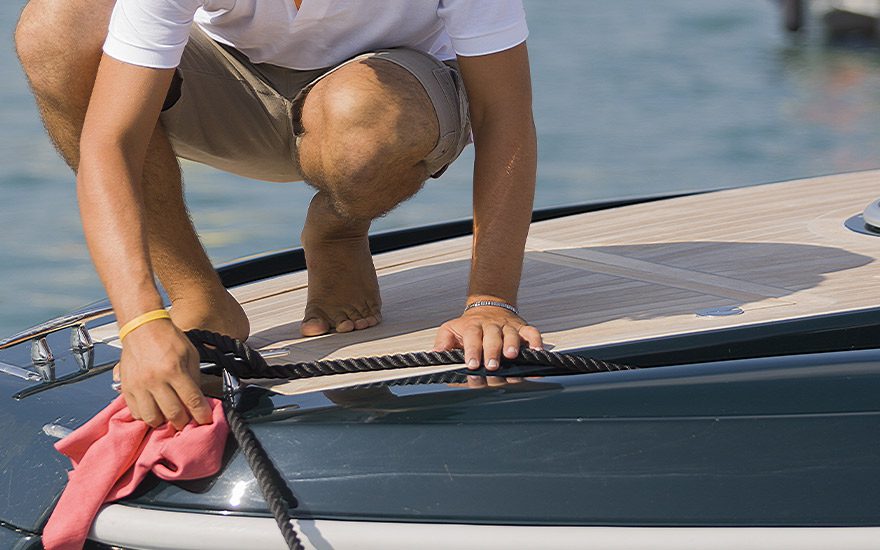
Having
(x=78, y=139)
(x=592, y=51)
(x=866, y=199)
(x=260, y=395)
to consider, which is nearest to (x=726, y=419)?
(x=260, y=395)

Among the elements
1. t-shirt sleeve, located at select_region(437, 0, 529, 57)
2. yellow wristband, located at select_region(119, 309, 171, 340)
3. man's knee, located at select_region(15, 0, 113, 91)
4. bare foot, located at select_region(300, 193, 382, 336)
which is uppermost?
man's knee, located at select_region(15, 0, 113, 91)

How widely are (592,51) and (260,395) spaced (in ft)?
38.4

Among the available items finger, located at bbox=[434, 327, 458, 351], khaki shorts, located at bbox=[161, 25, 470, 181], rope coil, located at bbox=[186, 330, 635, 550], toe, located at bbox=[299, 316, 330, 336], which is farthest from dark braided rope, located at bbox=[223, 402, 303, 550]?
khaki shorts, located at bbox=[161, 25, 470, 181]

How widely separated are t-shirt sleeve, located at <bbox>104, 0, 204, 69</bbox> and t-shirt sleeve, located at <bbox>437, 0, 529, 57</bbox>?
42 cm

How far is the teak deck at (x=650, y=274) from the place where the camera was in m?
2.11

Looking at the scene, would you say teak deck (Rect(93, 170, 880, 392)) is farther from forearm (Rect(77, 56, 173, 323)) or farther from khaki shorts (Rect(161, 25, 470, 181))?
forearm (Rect(77, 56, 173, 323))

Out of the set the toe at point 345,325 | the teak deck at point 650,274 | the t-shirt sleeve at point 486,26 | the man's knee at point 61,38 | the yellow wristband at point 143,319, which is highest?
the man's knee at point 61,38

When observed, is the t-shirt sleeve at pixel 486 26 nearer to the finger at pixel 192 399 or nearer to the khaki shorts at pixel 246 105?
the khaki shorts at pixel 246 105

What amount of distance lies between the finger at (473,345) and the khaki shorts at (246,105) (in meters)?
0.36

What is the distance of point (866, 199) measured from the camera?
2867 mm

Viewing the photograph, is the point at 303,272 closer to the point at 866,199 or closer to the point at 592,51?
the point at 866,199

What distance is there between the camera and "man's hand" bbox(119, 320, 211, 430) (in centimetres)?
172

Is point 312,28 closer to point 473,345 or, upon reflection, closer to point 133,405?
point 473,345

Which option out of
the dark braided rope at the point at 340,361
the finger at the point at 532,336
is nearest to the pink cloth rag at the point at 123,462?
the dark braided rope at the point at 340,361
